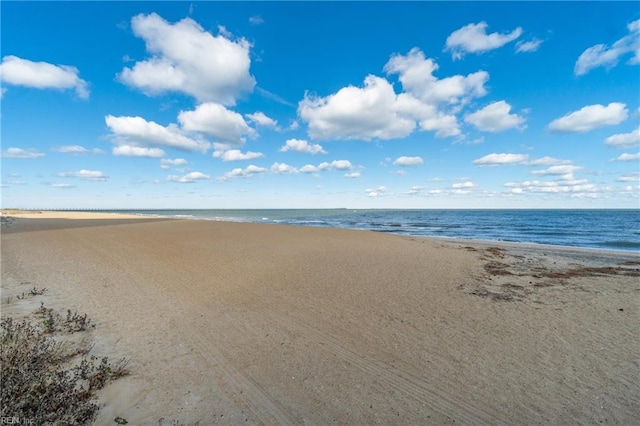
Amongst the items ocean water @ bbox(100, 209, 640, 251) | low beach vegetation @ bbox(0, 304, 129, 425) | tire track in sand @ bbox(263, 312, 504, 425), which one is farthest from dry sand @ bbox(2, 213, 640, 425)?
ocean water @ bbox(100, 209, 640, 251)

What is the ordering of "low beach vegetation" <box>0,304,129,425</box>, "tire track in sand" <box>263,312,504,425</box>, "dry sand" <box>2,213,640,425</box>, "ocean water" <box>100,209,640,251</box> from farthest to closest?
1. "ocean water" <box>100,209,640,251</box>
2. "dry sand" <box>2,213,640,425</box>
3. "tire track in sand" <box>263,312,504,425</box>
4. "low beach vegetation" <box>0,304,129,425</box>

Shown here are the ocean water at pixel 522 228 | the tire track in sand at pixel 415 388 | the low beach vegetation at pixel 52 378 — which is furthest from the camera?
the ocean water at pixel 522 228

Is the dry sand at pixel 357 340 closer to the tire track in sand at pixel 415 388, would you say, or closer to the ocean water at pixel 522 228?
the tire track in sand at pixel 415 388

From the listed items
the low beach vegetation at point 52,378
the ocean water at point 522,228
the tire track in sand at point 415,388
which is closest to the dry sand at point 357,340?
the tire track in sand at point 415,388

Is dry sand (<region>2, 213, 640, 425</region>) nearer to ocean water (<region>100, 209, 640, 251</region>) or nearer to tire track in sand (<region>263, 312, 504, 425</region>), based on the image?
tire track in sand (<region>263, 312, 504, 425</region>)

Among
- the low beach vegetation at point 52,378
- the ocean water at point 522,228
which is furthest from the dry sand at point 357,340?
the ocean water at point 522,228

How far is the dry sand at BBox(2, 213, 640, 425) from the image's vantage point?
13.8ft

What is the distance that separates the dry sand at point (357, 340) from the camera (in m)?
4.21

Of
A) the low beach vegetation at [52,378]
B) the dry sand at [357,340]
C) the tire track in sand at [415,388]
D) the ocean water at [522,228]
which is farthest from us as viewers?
the ocean water at [522,228]

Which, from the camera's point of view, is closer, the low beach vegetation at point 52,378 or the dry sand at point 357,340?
the low beach vegetation at point 52,378

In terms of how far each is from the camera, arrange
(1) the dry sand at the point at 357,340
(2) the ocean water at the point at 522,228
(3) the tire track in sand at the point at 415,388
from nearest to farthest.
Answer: (3) the tire track in sand at the point at 415,388 → (1) the dry sand at the point at 357,340 → (2) the ocean water at the point at 522,228

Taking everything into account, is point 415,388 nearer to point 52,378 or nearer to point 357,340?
point 357,340

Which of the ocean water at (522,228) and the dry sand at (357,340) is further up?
the ocean water at (522,228)

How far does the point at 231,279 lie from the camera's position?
1117 centimetres
